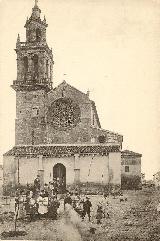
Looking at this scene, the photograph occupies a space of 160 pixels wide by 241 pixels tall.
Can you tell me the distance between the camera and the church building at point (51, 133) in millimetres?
9664

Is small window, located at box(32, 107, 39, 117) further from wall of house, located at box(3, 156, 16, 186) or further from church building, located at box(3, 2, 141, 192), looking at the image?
wall of house, located at box(3, 156, 16, 186)

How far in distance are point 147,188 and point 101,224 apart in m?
2.77

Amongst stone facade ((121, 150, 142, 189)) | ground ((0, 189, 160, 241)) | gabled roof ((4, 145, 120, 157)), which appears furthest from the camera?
stone facade ((121, 150, 142, 189))

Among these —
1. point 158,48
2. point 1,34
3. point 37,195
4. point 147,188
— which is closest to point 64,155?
point 147,188

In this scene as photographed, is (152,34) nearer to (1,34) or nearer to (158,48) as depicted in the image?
(158,48)

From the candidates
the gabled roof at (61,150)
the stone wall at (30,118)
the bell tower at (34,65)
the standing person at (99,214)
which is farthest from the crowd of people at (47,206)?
the bell tower at (34,65)

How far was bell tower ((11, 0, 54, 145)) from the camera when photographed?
10.5 metres

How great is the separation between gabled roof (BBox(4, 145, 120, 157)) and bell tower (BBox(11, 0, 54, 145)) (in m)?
0.34

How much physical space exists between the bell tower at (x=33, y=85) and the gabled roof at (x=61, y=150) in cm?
34

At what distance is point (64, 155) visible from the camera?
10016 mm

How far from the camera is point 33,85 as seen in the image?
1104 cm

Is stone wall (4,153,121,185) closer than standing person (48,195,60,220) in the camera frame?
No

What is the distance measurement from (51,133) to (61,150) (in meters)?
0.70

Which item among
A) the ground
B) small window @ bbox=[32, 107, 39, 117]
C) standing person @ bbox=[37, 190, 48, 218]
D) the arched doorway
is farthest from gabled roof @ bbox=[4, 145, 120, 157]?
the ground
